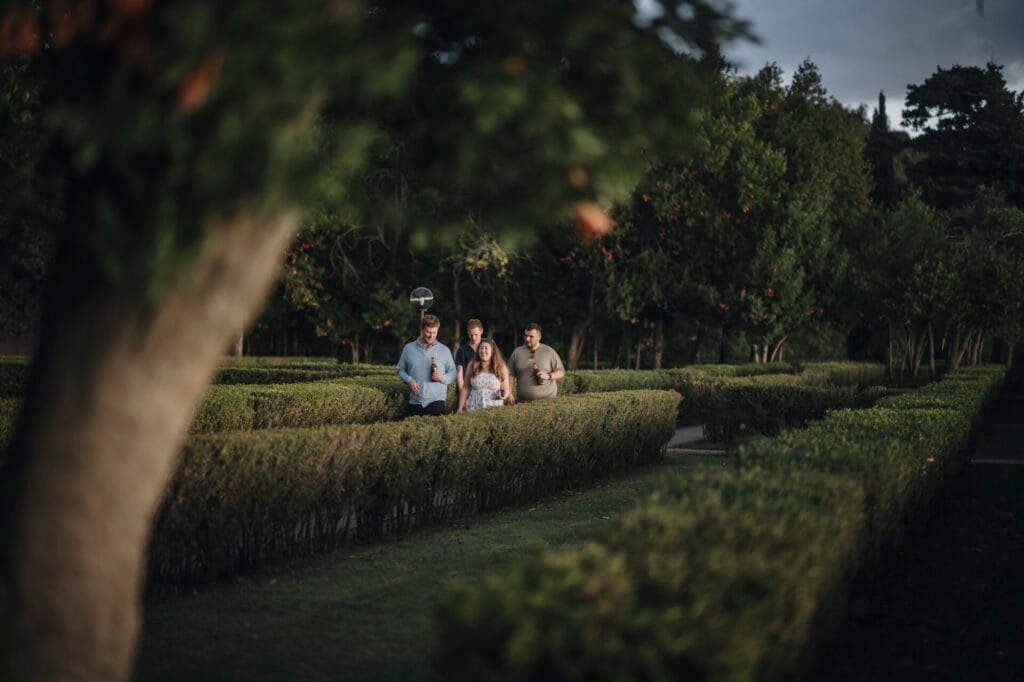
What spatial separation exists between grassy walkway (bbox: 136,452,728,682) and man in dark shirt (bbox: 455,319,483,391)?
2927mm

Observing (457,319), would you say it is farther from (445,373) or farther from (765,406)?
(445,373)

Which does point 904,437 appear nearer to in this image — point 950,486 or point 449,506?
point 950,486

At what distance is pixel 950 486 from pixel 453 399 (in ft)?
24.6

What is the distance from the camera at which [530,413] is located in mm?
10539

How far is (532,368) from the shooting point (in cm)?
1226

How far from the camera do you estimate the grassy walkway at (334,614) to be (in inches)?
194

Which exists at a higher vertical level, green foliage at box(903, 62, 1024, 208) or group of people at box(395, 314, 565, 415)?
green foliage at box(903, 62, 1024, 208)

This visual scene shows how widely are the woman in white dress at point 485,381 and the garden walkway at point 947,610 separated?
4.91m

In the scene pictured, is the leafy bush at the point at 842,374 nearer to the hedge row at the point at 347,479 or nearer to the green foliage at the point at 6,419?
the hedge row at the point at 347,479

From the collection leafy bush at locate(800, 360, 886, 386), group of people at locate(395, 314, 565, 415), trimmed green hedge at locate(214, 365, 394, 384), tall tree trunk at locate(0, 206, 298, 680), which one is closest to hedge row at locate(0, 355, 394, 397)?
trimmed green hedge at locate(214, 365, 394, 384)

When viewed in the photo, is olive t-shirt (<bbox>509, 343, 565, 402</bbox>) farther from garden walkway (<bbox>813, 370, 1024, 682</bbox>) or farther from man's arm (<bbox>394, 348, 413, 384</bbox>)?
garden walkway (<bbox>813, 370, 1024, 682</bbox>)

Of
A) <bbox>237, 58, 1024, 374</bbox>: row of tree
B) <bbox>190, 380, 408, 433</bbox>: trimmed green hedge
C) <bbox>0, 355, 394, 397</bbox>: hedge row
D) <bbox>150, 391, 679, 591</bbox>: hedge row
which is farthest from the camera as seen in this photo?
<bbox>237, 58, 1024, 374</bbox>: row of tree

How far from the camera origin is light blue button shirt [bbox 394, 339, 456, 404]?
1079cm

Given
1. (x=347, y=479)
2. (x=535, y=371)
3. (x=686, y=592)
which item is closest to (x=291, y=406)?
(x=535, y=371)
